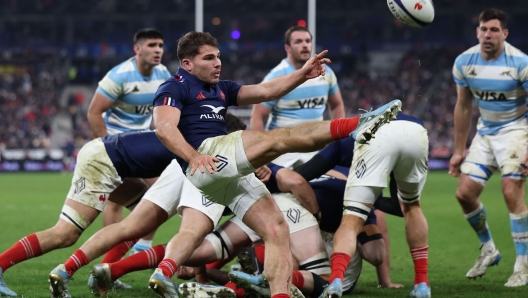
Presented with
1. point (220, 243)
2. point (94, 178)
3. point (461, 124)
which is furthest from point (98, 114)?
point (461, 124)

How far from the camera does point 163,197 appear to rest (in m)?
5.83

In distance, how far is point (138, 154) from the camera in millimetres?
6016

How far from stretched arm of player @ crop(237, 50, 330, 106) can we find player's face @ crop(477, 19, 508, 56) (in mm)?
2408

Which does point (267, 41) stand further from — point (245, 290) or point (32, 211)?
point (245, 290)

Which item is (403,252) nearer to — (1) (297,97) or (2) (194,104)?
(1) (297,97)

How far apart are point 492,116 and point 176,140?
3.87 m

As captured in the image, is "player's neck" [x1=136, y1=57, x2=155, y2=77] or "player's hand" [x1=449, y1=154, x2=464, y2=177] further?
"player's neck" [x1=136, y1=57, x2=155, y2=77]

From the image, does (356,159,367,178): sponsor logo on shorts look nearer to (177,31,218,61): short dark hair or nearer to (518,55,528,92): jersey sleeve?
(177,31,218,61): short dark hair

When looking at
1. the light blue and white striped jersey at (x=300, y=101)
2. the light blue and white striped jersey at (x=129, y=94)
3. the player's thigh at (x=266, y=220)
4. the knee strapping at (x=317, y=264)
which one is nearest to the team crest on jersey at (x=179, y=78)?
the player's thigh at (x=266, y=220)

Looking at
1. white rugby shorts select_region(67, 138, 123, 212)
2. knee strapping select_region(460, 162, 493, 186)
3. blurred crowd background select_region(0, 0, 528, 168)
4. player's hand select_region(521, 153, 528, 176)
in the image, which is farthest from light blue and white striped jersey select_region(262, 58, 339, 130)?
blurred crowd background select_region(0, 0, 528, 168)

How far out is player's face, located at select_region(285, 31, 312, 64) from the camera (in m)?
8.28

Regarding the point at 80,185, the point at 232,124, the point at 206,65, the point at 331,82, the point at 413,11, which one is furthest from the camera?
the point at 331,82

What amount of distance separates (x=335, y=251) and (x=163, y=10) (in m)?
34.1

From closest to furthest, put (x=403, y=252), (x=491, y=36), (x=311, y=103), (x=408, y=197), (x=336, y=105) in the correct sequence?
(x=408, y=197), (x=491, y=36), (x=311, y=103), (x=336, y=105), (x=403, y=252)
